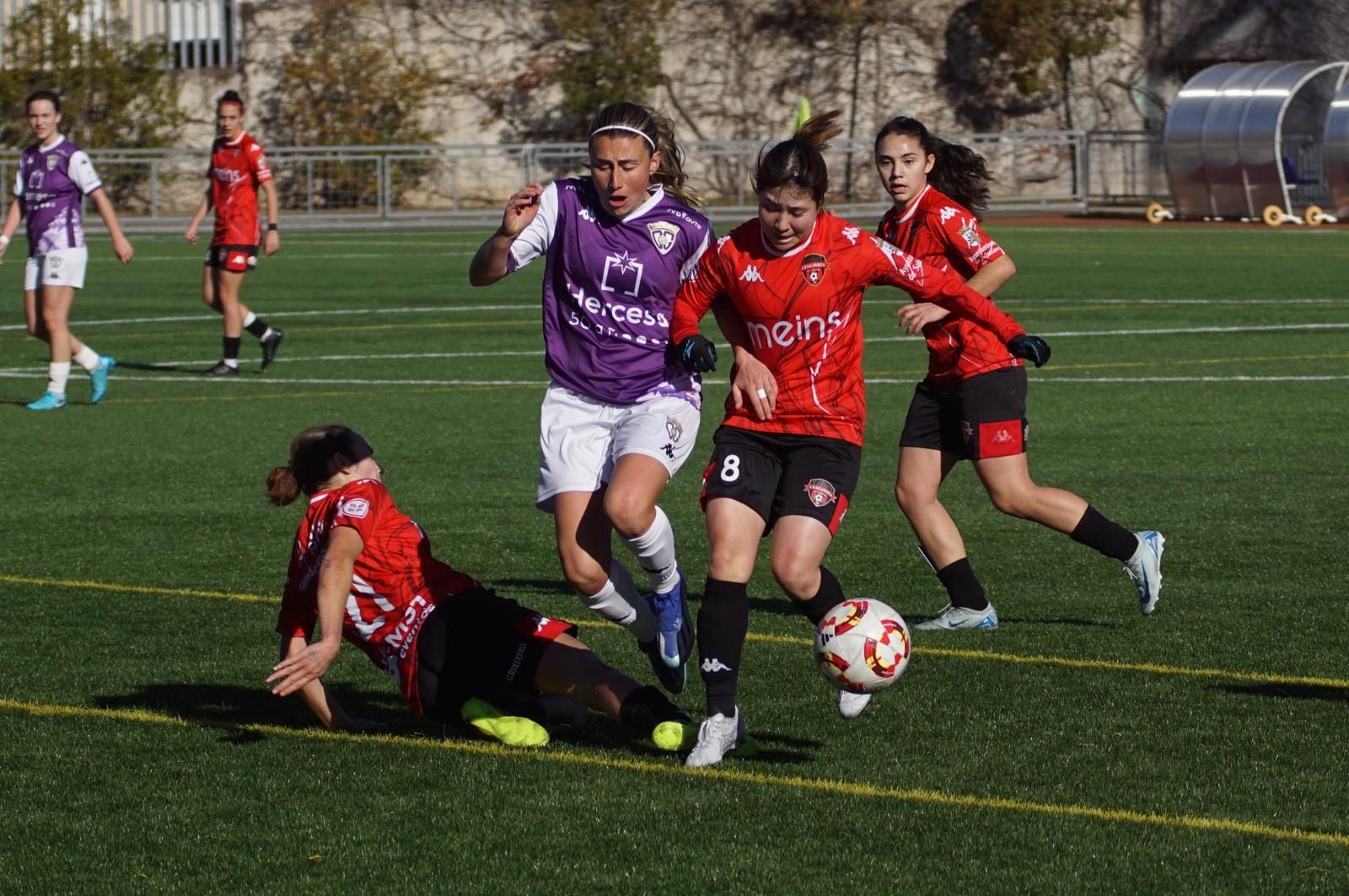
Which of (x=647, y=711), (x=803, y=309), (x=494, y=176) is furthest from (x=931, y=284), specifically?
(x=494, y=176)

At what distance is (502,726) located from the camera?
5.80 metres

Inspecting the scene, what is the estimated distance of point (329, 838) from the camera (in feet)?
16.2

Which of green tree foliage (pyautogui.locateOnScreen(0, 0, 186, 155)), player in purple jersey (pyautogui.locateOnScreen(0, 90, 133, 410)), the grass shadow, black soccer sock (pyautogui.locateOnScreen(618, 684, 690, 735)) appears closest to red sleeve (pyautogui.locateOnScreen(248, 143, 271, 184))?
player in purple jersey (pyautogui.locateOnScreen(0, 90, 133, 410))

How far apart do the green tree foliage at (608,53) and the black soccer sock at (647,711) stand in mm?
39627

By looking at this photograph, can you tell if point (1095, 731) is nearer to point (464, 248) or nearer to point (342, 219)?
point (464, 248)

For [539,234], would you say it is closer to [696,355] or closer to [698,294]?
[698,294]

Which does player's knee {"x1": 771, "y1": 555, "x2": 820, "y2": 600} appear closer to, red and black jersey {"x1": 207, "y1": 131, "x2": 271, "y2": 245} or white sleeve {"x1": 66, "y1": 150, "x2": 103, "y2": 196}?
white sleeve {"x1": 66, "y1": 150, "x2": 103, "y2": 196}

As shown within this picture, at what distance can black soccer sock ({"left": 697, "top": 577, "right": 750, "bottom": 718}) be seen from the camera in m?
5.68

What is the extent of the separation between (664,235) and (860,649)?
5.43 ft

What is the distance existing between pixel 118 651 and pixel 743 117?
40052 mm

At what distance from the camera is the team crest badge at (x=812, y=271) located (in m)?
6.14

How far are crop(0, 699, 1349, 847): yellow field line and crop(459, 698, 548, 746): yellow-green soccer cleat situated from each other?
0.04 meters

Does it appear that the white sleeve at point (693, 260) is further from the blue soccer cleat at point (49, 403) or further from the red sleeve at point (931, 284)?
the blue soccer cleat at point (49, 403)

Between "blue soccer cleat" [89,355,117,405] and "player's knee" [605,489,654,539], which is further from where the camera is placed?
"blue soccer cleat" [89,355,117,405]
